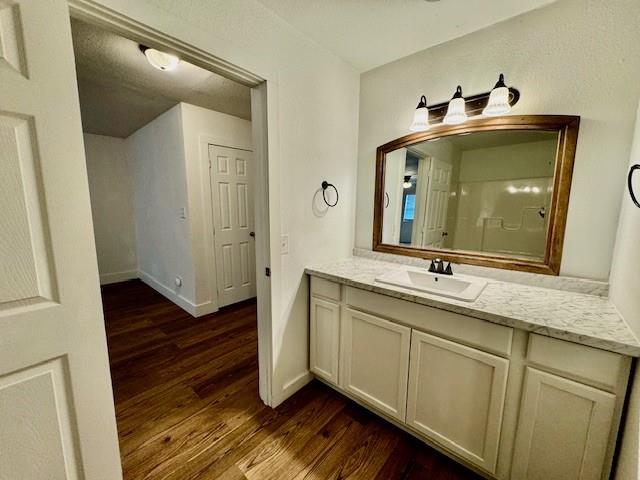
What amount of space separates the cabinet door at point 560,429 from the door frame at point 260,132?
127cm

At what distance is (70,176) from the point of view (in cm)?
79

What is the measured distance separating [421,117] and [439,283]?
1035mm

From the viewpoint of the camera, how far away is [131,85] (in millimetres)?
2152

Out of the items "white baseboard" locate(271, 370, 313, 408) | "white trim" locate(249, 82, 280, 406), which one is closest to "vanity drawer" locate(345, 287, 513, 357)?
"white trim" locate(249, 82, 280, 406)

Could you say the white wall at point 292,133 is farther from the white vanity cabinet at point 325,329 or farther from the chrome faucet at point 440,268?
the chrome faucet at point 440,268

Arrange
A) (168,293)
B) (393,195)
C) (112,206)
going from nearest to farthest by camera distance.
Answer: (393,195) < (168,293) < (112,206)

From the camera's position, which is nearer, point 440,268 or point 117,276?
point 440,268

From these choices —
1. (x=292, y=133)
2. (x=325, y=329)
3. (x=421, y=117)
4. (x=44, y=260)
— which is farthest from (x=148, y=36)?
(x=325, y=329)

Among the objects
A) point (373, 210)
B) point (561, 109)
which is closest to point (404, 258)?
point (373, 210)

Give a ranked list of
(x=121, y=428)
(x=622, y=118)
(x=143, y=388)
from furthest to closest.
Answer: (x=143, y=388) → (x=121, y=428) → (x=622, y=118)

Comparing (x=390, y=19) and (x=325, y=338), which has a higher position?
(x=390, y=19)

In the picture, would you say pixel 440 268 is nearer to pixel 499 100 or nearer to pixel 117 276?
pixel 499 100

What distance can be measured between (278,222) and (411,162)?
1053mm

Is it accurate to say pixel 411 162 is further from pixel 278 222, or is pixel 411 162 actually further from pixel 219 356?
pixel 219 356
